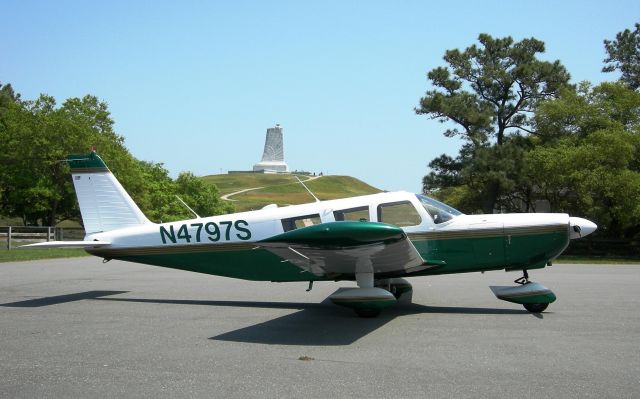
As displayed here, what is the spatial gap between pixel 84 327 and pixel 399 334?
4.46 metres

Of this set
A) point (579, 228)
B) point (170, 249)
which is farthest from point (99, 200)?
point (579, 228)

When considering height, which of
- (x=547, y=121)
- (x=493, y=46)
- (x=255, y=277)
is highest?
(x=493, y=46)

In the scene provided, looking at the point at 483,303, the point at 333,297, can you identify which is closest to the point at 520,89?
the point at 483,303

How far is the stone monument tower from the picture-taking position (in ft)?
395

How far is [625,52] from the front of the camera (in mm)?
51188

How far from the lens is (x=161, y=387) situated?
5.18 meters

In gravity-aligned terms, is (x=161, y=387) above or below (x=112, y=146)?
below

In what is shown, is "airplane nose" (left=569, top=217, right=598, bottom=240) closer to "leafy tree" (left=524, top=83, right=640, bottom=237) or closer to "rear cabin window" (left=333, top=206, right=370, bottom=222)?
"rear cabin window" (left=333, top=206, right=370, bottom=222)

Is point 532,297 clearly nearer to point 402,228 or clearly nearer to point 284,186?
point 402,228

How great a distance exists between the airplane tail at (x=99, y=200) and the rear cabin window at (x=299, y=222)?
3183 millimetres

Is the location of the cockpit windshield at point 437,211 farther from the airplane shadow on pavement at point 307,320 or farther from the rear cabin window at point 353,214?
the airplane shadow on pavement at point 307,320

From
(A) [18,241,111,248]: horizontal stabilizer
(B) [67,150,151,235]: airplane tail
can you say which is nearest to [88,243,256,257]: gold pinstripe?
(A) [18,241,111,248]: horizontal stabilizer

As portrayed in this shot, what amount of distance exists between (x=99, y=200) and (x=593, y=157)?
984 inches

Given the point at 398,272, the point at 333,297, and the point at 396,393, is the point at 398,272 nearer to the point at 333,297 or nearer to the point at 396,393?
the point at 333,297
